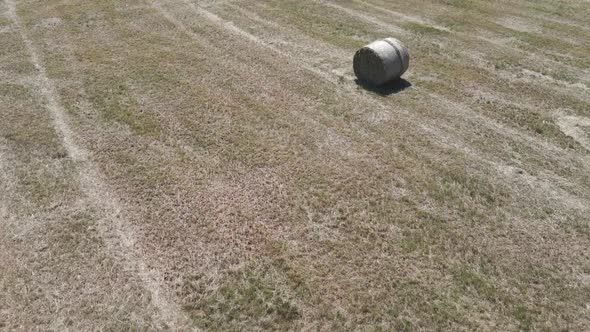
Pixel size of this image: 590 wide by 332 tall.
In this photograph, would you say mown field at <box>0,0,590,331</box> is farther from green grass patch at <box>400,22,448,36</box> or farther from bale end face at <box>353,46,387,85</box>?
green grass patch at <box>400,22,448,36</box>

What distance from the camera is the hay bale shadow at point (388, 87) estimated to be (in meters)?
14.7

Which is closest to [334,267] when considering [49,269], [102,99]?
[49,269]

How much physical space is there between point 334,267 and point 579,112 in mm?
9696

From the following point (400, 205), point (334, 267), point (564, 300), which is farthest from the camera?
point (400, 205)

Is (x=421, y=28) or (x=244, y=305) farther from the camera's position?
(x=421, y=28)

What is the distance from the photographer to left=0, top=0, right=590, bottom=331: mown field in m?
8.00

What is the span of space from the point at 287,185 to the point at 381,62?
230 inches

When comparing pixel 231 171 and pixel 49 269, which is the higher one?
pixel 231 171

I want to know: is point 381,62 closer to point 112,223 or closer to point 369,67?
point 369,67

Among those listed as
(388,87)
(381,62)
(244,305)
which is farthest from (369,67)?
(244,305)

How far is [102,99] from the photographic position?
1373cm

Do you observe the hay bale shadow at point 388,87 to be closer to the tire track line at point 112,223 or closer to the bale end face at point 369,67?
the bale end face at point 369,67

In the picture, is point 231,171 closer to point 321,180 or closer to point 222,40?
point 321,180

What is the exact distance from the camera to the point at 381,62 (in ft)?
46.9
